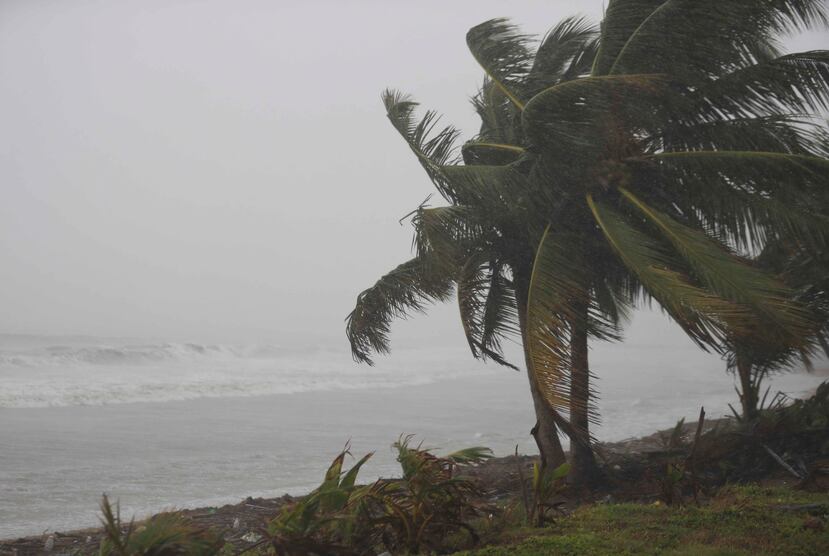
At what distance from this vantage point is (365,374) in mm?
28484

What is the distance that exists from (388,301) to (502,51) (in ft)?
10.4

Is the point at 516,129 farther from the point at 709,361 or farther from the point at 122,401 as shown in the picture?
the point at 709,361

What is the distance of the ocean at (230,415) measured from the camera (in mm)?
9555

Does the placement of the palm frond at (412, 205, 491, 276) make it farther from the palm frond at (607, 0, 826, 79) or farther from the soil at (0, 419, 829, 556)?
the soil at (0, 419, 829, 556)

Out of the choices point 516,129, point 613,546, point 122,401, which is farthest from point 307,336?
point 613,546

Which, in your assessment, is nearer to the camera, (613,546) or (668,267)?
(613,546)

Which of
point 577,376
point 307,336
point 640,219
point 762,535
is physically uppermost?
point 307,336

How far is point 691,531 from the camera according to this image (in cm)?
494

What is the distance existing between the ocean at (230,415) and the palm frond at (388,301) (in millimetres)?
1637

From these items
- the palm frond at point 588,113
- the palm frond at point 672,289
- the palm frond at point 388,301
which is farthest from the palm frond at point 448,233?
the palm frond at point 672,289

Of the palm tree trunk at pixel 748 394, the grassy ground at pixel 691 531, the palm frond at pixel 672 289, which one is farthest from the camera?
the palm tree trunk at pixel 748 394

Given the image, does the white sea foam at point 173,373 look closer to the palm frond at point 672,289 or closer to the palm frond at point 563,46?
the palm frond at point 563,46

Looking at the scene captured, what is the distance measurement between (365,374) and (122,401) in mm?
11273

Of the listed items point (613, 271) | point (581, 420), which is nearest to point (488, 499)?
point (581, 420)
